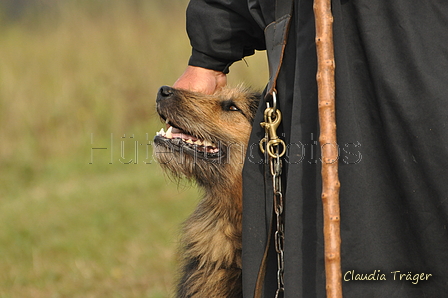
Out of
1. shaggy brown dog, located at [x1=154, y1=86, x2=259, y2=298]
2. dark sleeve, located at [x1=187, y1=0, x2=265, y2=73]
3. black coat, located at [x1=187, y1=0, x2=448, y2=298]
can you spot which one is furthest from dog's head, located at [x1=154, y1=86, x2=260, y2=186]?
black coat, located at [x1=187, y1=0, x2=448, y2=298]

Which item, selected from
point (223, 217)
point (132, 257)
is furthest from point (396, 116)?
point (132, 257)

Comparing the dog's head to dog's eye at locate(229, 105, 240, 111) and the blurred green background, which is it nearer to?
dog's eye at locate(229, 105, 240, 111)

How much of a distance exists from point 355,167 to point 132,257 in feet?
13.2

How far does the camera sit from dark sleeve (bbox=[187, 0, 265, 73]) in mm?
2621

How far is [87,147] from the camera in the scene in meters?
9.44

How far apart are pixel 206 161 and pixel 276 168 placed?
112 cm

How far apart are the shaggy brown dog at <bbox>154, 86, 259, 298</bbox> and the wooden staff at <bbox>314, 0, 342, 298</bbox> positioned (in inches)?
48.0

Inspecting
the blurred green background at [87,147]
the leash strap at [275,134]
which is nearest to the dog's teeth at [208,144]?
the leash strap at [275,134]

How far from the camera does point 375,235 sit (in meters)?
1.82

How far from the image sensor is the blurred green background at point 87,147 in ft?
17.3

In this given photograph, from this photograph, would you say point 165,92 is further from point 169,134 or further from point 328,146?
point 328,146

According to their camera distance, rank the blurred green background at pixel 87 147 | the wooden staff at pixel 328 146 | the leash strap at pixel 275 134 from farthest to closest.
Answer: the blurred green background at pixel 87 147
the leash strap at pixel 275 134
the wooden staff at pixel 328 146

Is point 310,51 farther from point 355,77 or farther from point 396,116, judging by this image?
point 396,116

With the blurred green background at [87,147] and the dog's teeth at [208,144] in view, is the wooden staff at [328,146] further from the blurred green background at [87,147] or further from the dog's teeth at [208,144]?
the blurred green background at [87,147]
